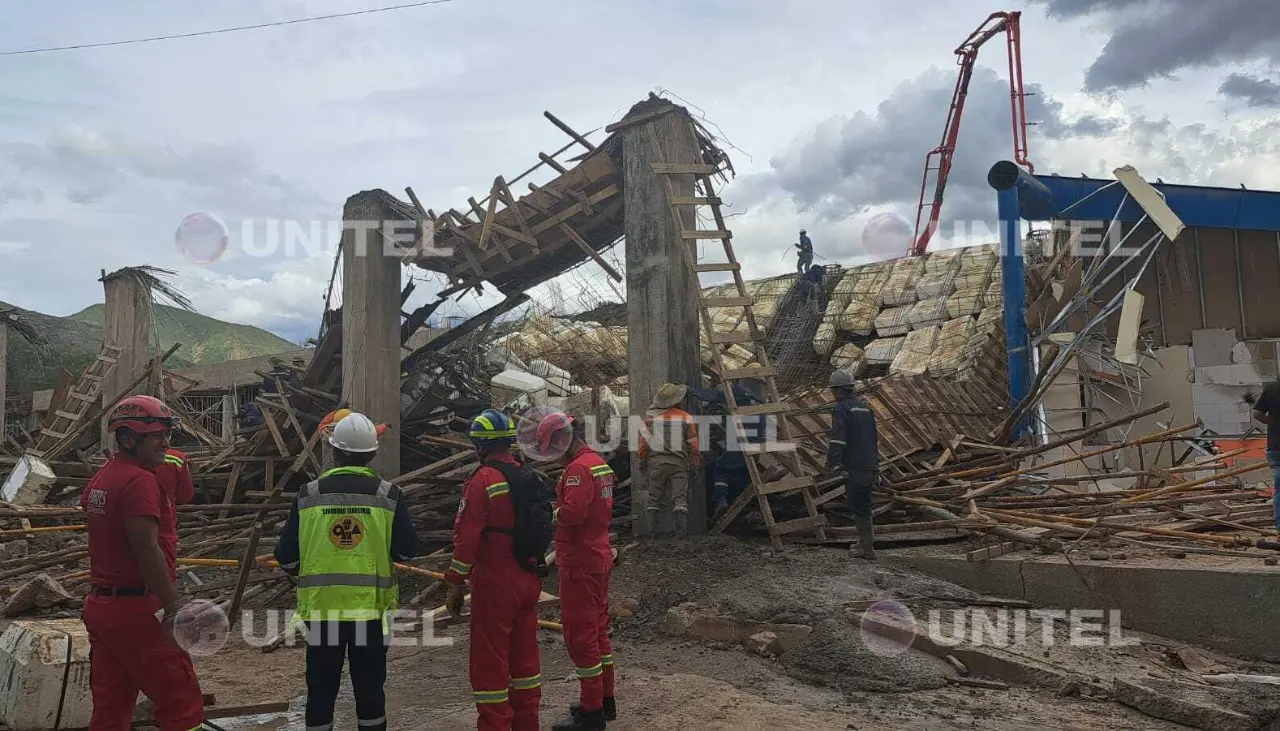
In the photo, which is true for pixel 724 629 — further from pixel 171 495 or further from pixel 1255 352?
pixel 1255 352

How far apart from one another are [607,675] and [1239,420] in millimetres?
16033

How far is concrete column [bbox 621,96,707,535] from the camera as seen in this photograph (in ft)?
29.9

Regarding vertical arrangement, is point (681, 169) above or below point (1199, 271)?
below

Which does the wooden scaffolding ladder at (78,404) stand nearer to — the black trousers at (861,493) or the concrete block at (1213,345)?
the black trousers at (861,493)

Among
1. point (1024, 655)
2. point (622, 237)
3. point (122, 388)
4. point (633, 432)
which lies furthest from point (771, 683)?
point (122, 388)

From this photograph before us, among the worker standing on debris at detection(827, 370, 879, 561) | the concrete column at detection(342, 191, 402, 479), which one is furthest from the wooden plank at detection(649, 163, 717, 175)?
the concrete column at detection(342, 191, 402, 479)

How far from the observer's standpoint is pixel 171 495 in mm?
5094

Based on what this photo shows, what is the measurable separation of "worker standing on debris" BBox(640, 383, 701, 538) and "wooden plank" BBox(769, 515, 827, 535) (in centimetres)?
90

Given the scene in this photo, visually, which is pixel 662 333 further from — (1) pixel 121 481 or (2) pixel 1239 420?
(2) pixel 1239 420

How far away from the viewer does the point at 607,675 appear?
529 cm

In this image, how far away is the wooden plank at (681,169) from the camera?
9180 millimetres

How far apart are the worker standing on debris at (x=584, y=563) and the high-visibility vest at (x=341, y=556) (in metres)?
1.29

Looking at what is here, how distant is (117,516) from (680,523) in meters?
5.53

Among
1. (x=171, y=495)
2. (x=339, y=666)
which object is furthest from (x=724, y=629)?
(x=171, y=495)
